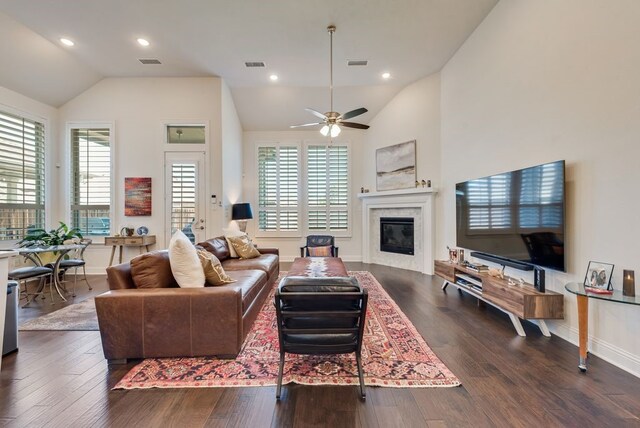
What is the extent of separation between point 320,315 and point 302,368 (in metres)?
0.67

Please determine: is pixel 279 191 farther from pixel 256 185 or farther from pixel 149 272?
pixel 149 272

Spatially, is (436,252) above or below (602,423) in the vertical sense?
above

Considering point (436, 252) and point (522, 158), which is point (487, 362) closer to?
point (522, 158)

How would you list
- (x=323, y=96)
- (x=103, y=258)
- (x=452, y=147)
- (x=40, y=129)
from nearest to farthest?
(x=452, y=147), (x=40, y=129), (x=103, y=258), (x=323, y=96)

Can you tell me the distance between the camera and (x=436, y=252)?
546 centimetres

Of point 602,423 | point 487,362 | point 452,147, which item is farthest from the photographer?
point 452,147

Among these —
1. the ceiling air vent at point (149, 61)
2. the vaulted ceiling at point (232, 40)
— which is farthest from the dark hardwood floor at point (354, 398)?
the ceiling air vent at point (149, 61)

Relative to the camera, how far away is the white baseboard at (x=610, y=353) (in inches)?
83.4

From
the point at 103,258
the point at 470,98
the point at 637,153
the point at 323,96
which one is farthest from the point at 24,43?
the point at 637,153

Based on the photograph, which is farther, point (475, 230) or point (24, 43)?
point (24, 43)

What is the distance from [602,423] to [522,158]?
2.56m

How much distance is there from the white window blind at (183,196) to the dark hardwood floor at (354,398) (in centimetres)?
324

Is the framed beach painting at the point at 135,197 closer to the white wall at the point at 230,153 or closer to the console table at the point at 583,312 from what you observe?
the white wall at the point at 230,153

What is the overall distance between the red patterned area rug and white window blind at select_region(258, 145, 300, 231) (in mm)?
4666
